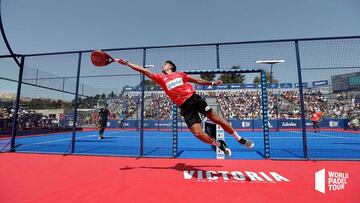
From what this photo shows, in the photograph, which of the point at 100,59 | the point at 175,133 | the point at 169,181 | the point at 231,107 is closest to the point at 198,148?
the point at 175,133

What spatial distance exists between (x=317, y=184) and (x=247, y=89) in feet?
63.6

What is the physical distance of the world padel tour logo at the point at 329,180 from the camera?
3.79 meters

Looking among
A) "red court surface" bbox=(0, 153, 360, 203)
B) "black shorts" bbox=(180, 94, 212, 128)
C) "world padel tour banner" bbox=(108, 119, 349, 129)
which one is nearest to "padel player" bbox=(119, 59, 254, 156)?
"black shorts" bbox=(180, 94, 212, 128)

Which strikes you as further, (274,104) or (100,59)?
(274,104)

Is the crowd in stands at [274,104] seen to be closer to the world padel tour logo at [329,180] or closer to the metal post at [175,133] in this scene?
the world padel tour logo at [329,180]

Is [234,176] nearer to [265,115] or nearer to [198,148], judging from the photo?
[265,115]

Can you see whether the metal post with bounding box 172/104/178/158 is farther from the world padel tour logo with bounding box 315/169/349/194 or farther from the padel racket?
the world padel tour logo with bounding box 315/169/349/194

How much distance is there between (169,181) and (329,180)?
3.22 m

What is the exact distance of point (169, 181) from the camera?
13.9 ft

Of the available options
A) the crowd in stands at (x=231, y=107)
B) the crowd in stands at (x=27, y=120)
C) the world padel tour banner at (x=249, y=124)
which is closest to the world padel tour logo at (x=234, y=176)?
the crowd in stands at (x=231, y=107)

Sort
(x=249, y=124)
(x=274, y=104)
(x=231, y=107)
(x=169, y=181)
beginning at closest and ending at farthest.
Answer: (x=169, y=181)
(x=274, y=104)
(x=249, y=124)
(x=231, y=107)

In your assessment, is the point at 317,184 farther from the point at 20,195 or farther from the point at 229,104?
the point at 229,104

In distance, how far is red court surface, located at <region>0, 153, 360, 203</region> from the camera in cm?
335

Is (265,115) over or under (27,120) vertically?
over
